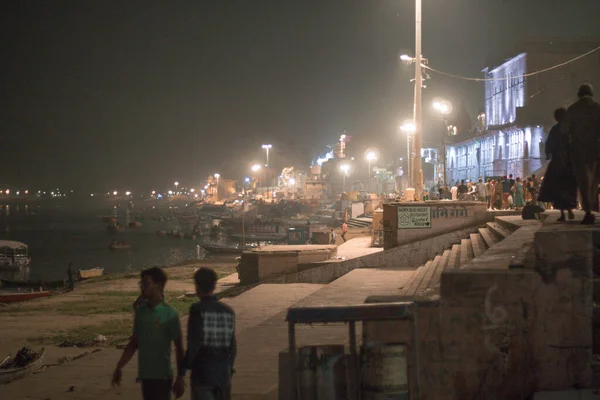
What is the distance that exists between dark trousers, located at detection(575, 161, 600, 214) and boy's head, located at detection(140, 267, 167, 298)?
4.96 meters

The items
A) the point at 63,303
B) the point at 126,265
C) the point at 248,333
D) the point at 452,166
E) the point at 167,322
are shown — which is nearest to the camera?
the point at 167,322

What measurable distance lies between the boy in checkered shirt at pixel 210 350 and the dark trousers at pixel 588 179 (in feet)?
15.5

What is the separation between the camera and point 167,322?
459 cm

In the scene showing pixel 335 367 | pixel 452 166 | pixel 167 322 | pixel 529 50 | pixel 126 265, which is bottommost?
pixel 126 265

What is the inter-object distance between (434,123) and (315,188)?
21.5m

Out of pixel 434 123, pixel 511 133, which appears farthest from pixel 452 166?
pixel 434 123

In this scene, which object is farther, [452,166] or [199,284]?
[452,166]

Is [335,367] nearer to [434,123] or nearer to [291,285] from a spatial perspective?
[291,285]

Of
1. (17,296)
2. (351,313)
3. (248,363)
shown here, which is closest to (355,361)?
(351,313)

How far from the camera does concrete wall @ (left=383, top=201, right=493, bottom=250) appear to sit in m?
17.1

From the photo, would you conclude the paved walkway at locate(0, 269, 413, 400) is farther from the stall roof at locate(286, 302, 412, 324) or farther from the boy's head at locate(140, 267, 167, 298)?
the boy's head at locate(140, 267, 167, 298)

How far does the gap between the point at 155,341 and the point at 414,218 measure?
1352 cm

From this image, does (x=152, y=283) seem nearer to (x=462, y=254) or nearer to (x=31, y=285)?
(x=462, y=254)

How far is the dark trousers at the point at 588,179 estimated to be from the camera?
7191mm
